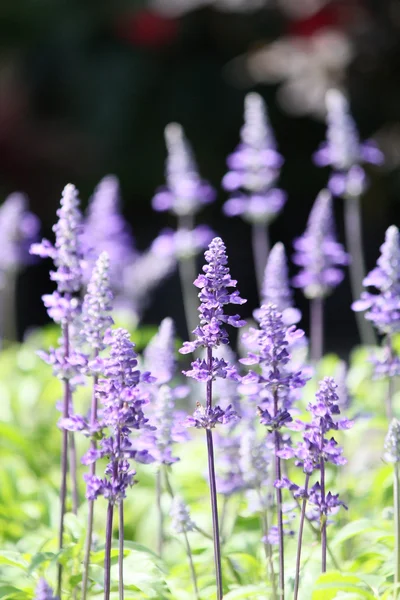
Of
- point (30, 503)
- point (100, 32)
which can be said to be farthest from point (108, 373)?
point (100, 32)

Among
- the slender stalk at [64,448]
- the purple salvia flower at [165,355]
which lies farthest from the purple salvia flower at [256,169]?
the slender stalk at [64,448]

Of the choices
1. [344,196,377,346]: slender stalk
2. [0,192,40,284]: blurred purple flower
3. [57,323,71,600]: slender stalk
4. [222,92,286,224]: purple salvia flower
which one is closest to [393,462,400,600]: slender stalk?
[57,323,71,600]: slender stalk

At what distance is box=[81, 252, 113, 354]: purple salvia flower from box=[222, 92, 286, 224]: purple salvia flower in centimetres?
265

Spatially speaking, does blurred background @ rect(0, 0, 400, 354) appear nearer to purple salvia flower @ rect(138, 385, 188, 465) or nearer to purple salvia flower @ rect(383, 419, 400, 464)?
purple salvia flower @ rect(138, 385, 188, 465)

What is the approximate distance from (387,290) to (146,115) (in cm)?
1272

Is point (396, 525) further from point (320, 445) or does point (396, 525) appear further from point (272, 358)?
point (272, 358)

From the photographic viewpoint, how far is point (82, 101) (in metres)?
16.2

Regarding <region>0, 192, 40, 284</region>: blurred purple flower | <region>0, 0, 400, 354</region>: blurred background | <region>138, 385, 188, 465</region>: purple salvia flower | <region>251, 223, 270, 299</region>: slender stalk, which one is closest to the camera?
<region>138, 385, 188, 465</region>: purple salvia flower

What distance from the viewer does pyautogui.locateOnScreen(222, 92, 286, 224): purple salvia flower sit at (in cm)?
573

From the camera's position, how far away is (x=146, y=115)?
15.9 meters

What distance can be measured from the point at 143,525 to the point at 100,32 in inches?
502

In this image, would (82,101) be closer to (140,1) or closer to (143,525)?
(140,1)

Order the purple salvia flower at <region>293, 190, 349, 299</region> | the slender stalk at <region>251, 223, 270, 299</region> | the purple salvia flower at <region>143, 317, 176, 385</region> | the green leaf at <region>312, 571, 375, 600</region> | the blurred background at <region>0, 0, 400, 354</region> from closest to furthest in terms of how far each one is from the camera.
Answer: the green leaf at <region>312, 571, 375, 600</region>, the purple salvia flower at <region>143, 317, 176, 385</region>, the purple salvia flower at <region>293, 190, 349, 299</region>, the slender stalk at <region>251, 223, 270, 299</region>, the blurred background at <region>0, 0, 400, 354</region>

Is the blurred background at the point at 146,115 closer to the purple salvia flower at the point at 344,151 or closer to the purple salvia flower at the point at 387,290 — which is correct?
the purple salvia flower at the point at 344,151
